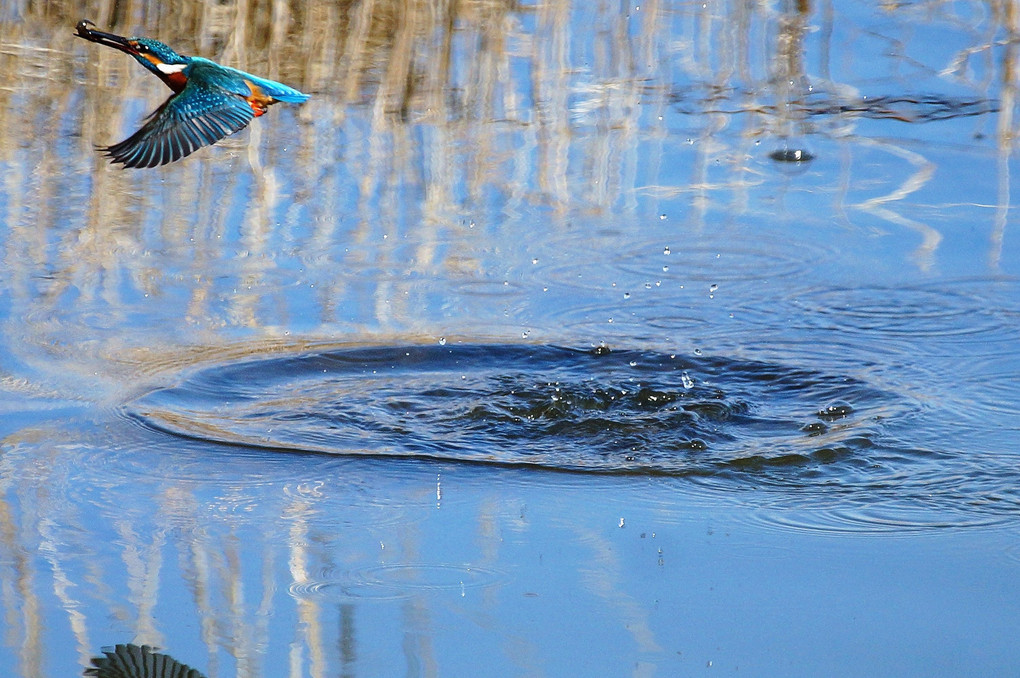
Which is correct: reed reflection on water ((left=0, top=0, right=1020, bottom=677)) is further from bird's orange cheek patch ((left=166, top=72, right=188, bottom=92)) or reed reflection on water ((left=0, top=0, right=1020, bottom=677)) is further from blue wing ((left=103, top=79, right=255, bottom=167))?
bird's orange cheek patch ((left=166, top=72, right=188, bottom=92))

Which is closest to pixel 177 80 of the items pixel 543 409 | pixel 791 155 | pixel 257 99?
pixel 257 99

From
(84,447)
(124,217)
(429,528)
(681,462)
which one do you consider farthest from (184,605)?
(124,217)

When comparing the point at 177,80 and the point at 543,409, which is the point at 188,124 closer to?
the point at 177,80

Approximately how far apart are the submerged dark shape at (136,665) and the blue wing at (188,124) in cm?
120

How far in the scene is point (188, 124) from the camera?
3.25m

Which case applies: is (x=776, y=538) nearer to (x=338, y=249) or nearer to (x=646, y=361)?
(x=646, y=361)

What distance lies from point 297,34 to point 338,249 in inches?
105

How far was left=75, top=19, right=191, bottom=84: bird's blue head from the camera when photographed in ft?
9.92

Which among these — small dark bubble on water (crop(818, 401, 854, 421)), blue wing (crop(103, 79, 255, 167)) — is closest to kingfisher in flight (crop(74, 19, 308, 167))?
blue wing (crop(103, 79, 255, 167))

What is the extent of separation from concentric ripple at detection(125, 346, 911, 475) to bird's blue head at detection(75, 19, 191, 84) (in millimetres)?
863

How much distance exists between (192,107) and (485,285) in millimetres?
1516

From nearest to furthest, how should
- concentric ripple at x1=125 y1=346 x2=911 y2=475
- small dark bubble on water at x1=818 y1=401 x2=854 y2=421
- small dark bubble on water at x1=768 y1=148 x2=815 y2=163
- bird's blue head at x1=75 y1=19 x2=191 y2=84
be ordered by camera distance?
bird's blue head at x1=75 y1=19 x2=191 y2=84, concentric ripple at x1=125 y1=346 x2=911 y2=475, small dark bubble on water at x1=818 y1=401 x2=854 y2=421, small dark bubble on water at x1=768 y1=148 x2=815 y2=163

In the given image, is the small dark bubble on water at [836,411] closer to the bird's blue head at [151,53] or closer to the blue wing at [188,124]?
the blue wing at [188,124]

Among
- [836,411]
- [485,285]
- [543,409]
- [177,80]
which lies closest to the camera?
[177,80]
